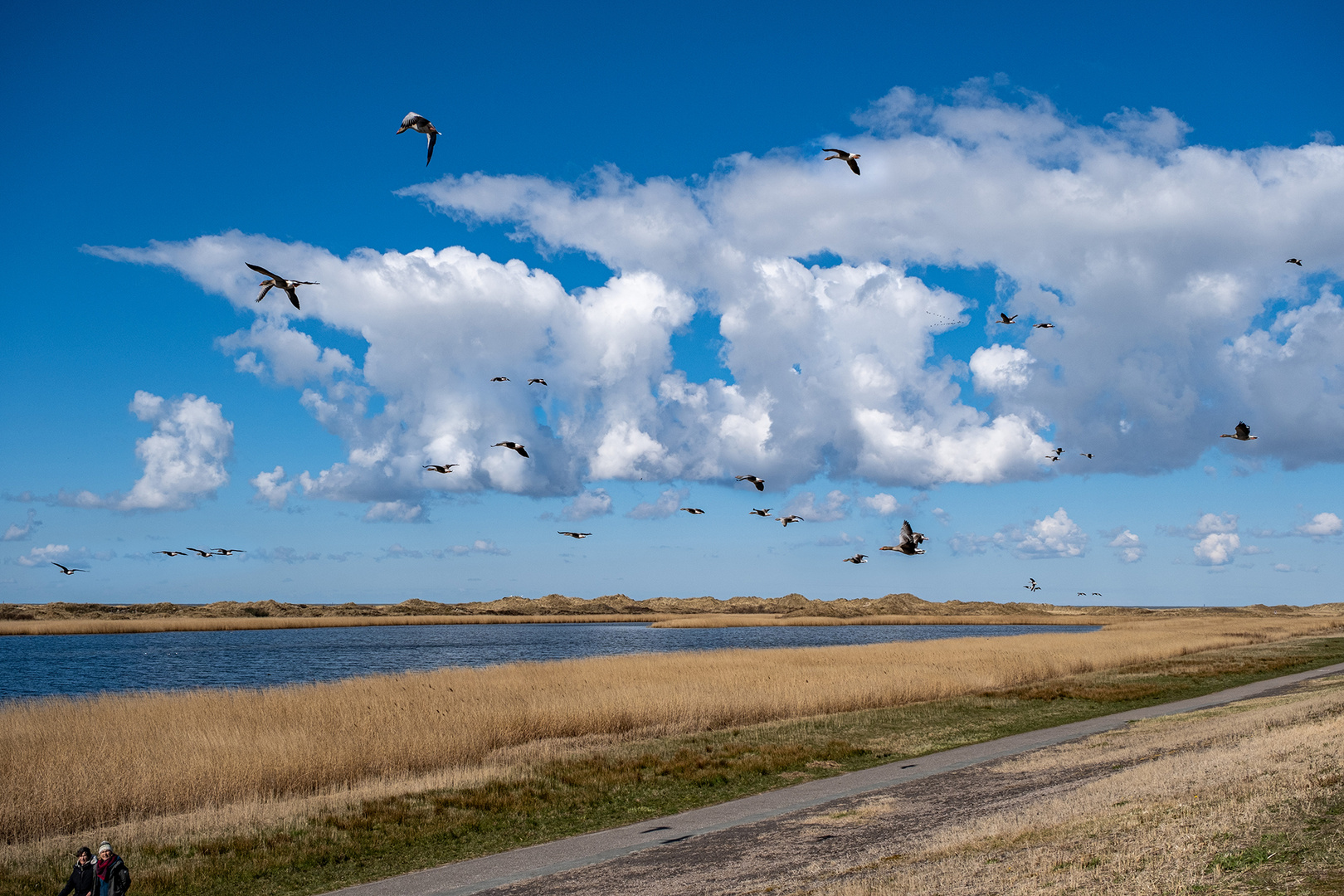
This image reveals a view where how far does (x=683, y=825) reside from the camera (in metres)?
16.3

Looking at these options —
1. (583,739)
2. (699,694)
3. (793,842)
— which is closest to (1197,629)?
(699,694)

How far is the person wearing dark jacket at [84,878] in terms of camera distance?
31.9 ft

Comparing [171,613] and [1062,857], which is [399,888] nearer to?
[1062,857]

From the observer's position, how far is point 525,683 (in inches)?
1401

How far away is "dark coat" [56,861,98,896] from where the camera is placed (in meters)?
9.73

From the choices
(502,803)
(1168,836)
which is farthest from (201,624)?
(1168,836)

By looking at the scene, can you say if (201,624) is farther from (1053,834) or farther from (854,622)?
(1053,834)

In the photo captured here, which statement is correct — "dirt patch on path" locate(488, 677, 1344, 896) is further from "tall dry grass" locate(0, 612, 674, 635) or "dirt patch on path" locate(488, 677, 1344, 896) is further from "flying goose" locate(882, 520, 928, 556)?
"tall dry grass" locate(0, 612, 674, 635)

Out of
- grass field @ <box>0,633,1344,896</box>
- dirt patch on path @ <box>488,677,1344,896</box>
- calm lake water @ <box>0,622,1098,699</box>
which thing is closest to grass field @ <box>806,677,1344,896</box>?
dirt patch on path @ <box>488,677,1344,896</box>

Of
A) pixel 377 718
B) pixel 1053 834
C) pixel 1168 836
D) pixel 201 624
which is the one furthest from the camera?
pixel 201 624

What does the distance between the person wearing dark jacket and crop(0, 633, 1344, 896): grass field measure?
4194 millimetres

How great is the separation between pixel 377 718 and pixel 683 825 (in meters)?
13.7

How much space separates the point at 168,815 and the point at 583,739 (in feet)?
40.2

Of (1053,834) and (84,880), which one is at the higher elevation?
(84,880)
